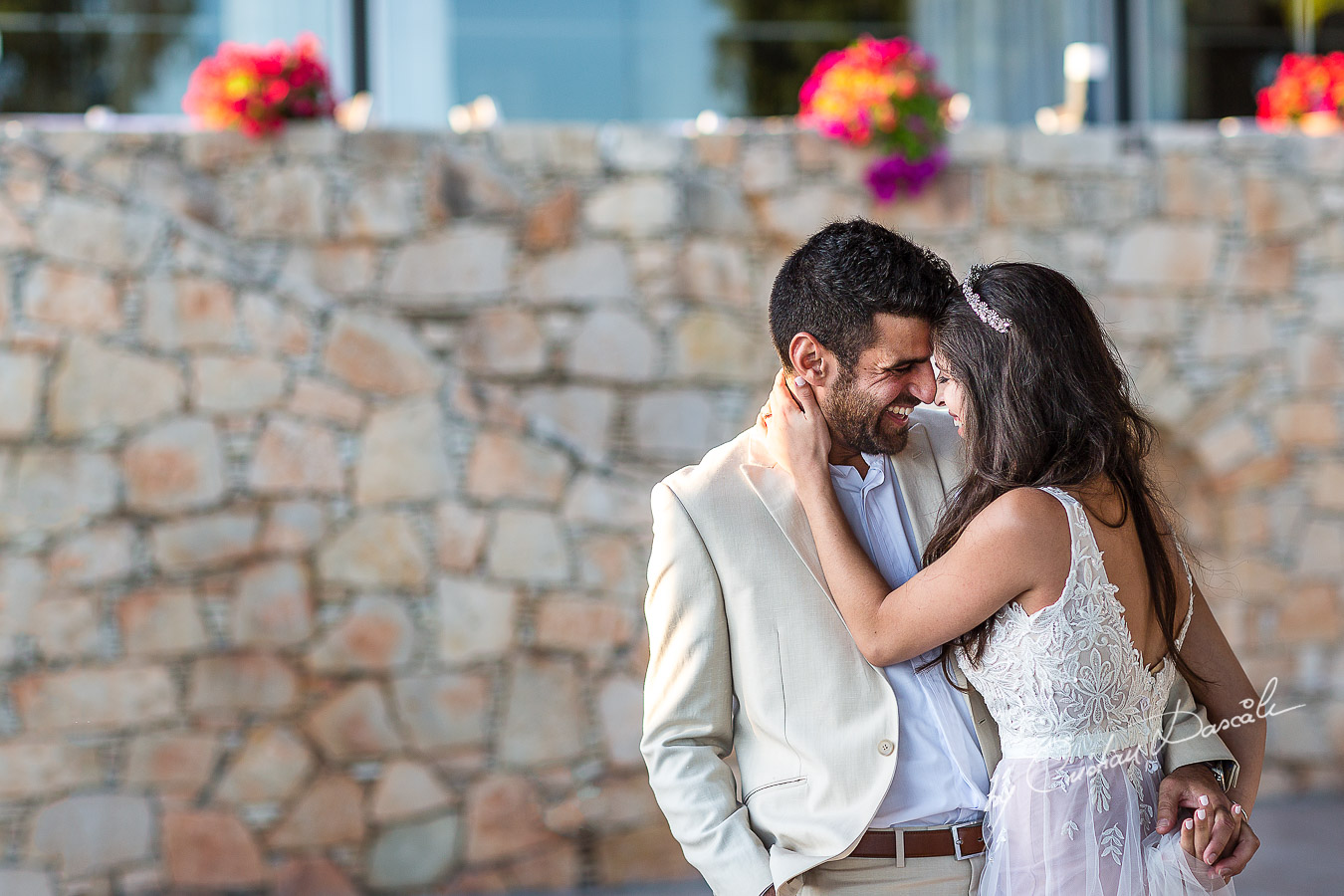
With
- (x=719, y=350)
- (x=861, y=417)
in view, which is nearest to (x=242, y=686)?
(x=719, y=350)

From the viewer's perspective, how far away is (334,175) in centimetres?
484

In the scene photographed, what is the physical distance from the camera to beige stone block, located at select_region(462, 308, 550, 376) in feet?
16.3

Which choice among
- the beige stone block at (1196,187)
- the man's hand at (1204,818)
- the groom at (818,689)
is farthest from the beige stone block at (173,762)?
the beige stone block at (1196,187)

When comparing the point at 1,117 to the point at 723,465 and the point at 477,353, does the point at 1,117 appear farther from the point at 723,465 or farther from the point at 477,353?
the point at 723,465

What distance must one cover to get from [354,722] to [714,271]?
2.33 metres

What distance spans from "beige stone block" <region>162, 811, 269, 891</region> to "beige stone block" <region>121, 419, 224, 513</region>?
1.11 m

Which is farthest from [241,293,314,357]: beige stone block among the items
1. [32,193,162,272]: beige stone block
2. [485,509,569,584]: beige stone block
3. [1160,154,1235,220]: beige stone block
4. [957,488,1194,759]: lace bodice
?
[1160,154,1235,220]: beige stone block

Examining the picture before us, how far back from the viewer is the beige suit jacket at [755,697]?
180 centimetres

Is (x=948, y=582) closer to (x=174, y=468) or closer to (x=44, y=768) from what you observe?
(x=174, y=468)

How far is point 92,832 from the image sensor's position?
4.12m

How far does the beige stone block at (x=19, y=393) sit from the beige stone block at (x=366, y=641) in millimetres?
1270

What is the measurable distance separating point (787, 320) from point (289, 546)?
2.81m

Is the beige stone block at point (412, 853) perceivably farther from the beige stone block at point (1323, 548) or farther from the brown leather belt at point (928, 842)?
the beige stone block at point (1323, 548)

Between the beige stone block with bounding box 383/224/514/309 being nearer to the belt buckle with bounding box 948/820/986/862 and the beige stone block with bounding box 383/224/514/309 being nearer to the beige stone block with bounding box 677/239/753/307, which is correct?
the beige stone block with bounding box 677/239/753/307
